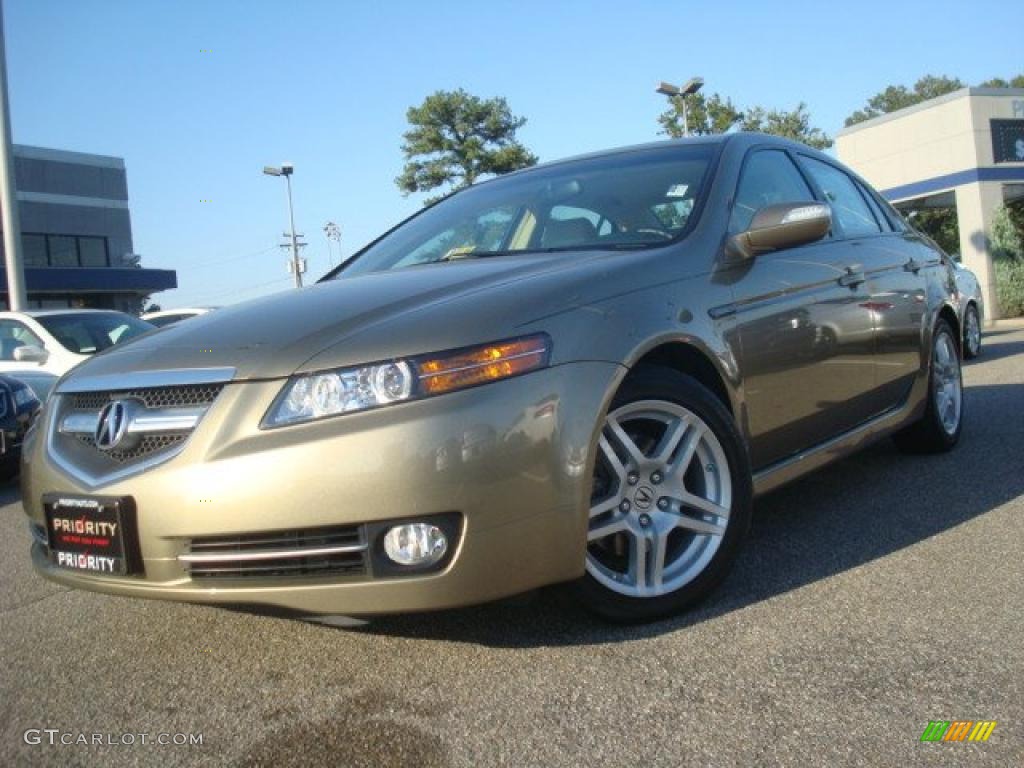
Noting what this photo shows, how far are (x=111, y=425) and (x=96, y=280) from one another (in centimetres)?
3305

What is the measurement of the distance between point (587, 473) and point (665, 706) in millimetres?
597

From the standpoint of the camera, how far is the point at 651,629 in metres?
2.65

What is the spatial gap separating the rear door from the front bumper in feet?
3.27

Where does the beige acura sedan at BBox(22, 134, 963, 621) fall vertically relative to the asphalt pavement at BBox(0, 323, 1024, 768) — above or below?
above

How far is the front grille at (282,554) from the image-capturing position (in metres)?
2.28

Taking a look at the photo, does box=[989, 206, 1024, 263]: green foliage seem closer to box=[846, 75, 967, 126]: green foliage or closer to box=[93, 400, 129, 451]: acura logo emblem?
box=[93, 400, 129, 451]: acura logo emblem

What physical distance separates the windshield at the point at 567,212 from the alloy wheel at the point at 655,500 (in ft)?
2.24

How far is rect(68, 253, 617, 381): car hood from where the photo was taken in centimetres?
238

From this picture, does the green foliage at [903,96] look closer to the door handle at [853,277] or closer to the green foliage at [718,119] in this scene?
the green foliage at [718,119]

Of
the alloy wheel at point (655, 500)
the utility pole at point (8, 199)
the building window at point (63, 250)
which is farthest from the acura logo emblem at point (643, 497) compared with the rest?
the building window at point (63, 250)

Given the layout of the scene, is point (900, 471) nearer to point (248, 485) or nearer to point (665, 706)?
point (665, 706)

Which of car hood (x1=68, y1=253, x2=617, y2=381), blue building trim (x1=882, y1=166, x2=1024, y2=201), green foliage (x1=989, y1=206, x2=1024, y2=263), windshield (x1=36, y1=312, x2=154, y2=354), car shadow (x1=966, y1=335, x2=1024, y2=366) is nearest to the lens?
car hood (x1=68, y1=253, x2=617, y2=381)

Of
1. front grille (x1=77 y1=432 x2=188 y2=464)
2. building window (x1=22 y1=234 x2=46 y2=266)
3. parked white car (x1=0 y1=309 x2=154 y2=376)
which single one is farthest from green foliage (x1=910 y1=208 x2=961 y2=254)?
front grille (x1=77 y1=432 x2=188 y2=464)

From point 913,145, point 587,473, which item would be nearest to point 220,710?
point 587,473
